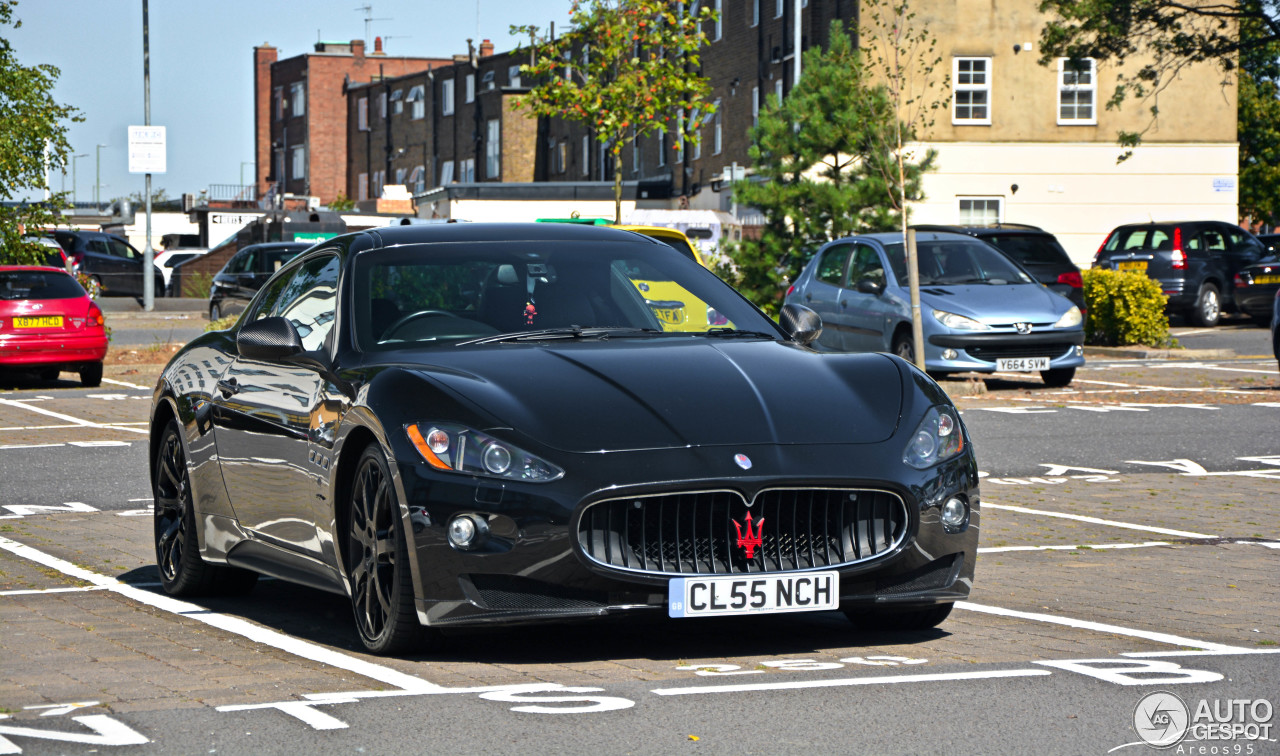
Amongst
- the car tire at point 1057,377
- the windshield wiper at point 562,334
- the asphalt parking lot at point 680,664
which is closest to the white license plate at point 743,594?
the asphalt parking lot at point 680,664

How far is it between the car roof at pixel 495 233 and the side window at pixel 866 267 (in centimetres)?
1243

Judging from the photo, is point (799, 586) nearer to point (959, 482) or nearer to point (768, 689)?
point (768, 689)

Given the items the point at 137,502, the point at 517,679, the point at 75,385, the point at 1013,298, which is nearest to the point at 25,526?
the point at 137,502

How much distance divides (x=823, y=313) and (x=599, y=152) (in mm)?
49286

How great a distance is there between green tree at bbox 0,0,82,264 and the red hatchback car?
2.95m

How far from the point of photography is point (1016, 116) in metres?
44.8

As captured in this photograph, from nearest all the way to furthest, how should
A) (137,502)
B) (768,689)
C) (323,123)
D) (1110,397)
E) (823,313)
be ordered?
(768,689), (137,502), (1110,397), (823,313), (323,123)

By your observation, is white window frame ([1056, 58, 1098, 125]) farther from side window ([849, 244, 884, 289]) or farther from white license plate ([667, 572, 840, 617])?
white license plate ([667, 572, 840, 617])

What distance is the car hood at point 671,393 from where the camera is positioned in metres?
5.66

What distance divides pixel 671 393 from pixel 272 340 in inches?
65.7

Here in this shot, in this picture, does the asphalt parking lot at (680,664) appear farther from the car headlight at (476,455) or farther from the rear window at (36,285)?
the rear window at (36,285)

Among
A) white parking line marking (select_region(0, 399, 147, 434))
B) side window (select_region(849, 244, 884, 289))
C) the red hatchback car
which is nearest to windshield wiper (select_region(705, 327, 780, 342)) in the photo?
white parking line marking (select_region(0, 399, 147, 434))

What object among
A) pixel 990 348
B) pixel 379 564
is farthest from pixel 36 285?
pixel 379 564

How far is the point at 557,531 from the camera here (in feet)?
18.0
